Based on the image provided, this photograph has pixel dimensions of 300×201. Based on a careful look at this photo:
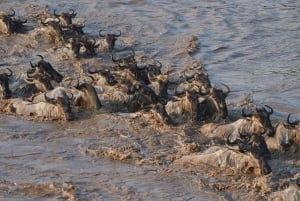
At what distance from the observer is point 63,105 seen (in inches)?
464

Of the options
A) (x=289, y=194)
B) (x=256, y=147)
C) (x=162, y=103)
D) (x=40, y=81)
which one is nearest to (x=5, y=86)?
(x=40, y=81)

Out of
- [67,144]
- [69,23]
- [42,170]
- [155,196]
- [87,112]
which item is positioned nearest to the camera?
[155,196]

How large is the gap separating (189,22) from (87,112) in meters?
7.02

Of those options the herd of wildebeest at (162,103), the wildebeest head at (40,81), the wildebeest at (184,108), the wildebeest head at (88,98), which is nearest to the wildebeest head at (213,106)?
the herd of wildebeest at (162,103)

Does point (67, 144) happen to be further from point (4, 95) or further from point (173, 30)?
point (173, 30)

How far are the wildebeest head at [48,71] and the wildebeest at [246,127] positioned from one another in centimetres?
349

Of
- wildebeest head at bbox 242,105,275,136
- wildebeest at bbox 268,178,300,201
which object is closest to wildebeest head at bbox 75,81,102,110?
wildebeest head at bbox 242,105,275,136

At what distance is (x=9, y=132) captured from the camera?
11.2 m

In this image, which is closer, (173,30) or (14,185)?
(14,185)

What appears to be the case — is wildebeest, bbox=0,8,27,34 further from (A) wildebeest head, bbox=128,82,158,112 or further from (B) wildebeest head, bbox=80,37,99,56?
(A) wildebeest head, bbox=128,82,158,112

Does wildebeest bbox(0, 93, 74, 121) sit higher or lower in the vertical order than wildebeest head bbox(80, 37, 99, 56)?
lower

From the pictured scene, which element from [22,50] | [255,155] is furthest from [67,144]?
[22,50]

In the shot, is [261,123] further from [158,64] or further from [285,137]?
[158,64]

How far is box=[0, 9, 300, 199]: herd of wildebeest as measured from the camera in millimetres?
10047
